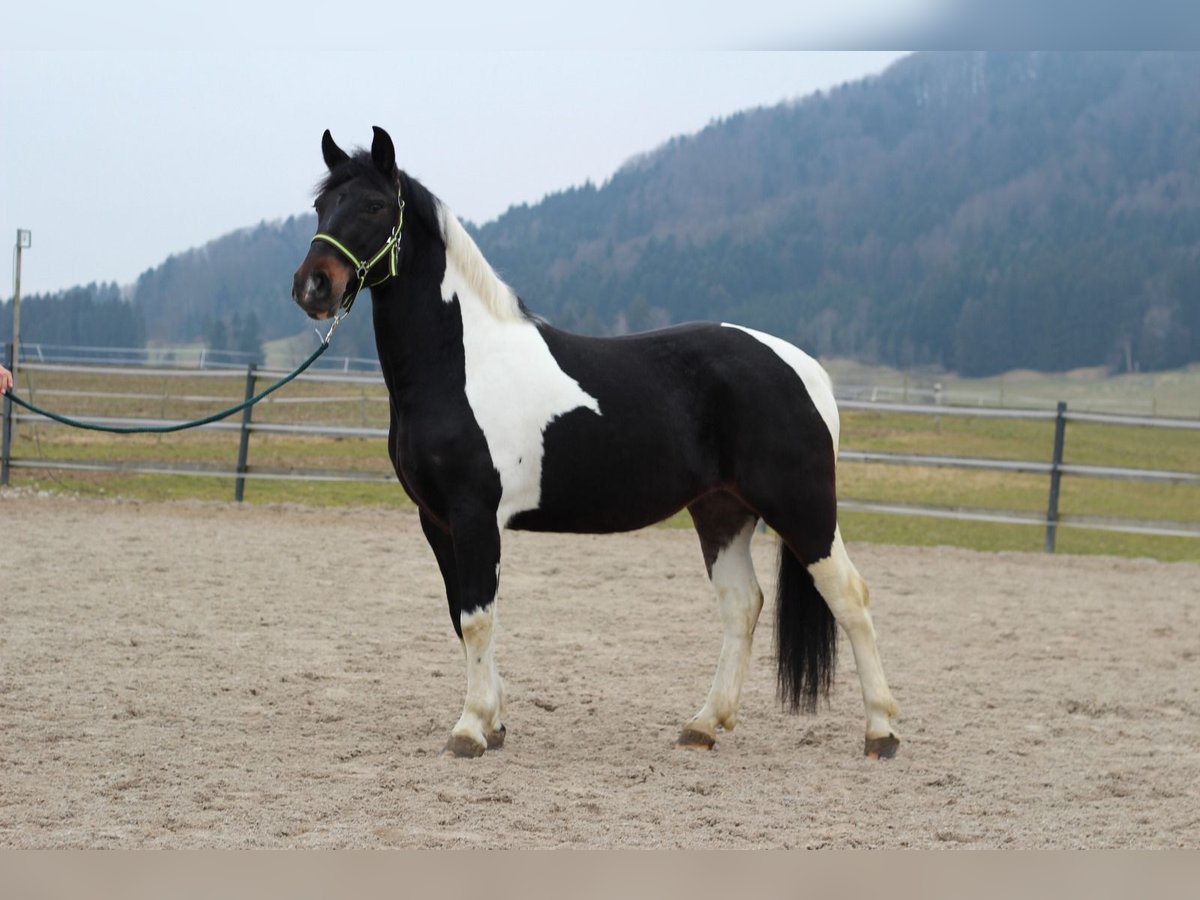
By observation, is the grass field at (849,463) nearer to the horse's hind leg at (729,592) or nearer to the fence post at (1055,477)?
the fence post at (1055,477)

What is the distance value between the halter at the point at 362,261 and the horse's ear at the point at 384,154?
96 mm

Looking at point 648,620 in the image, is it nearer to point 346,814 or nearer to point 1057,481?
point 346,814

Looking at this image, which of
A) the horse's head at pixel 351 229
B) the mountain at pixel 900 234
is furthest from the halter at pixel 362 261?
the mountain at pixel 900 234

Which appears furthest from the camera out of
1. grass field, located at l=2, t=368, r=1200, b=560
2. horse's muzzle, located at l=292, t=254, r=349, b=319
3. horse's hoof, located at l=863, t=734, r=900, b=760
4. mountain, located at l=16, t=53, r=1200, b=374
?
mountain, located at l=16, t=53, r=1200, b=374

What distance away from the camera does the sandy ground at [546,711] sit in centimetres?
334

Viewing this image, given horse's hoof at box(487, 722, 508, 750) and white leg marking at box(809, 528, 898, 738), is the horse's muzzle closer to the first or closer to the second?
horse's hoof at box(487, 722, 508, 750)

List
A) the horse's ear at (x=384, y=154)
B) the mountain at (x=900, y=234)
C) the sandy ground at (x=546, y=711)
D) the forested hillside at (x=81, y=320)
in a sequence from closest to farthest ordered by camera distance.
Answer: the sandy ground at (x=546, y=711)
the horse's ear at (x=384, y=154)
the forested hillside at (x=81, y=320)
the mountain at (x=900, y=234)

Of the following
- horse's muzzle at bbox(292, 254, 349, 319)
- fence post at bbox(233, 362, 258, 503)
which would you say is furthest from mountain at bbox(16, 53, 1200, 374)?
horse's muzzle at bbox(292, 254, 349, 319)

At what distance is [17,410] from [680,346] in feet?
34.9

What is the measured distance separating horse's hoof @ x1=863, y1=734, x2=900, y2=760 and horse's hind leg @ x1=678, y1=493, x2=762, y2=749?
1.71 ft

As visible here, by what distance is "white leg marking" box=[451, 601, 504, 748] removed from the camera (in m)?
4.02

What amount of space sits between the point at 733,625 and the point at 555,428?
3.55ft

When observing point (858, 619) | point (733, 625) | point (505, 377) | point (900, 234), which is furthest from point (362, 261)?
point (900, 234)

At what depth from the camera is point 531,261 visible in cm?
9800
